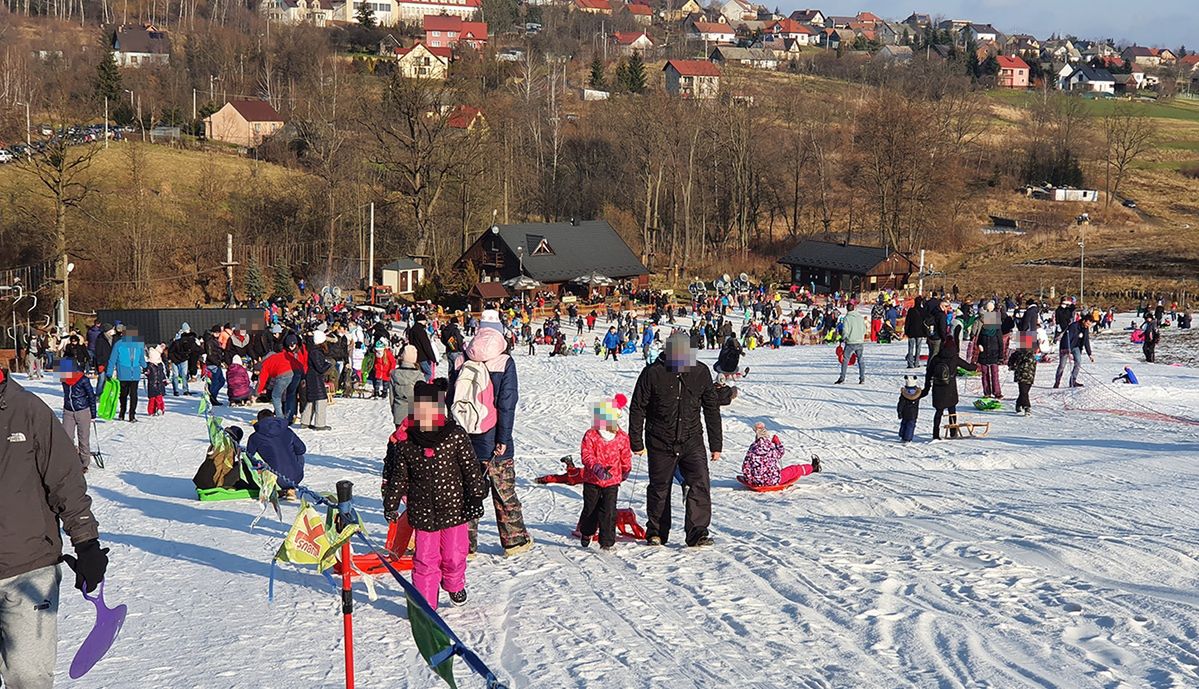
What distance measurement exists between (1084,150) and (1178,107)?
40.8m

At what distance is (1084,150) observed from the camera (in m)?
93.2

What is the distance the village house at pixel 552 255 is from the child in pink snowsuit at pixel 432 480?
152 feet

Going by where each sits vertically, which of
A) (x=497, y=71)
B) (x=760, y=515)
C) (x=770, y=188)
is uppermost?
(x=497, y=71)

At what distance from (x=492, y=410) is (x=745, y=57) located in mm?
144899

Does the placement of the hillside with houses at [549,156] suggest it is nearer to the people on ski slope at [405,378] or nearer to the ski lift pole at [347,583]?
the people on ski slope at [405,378]

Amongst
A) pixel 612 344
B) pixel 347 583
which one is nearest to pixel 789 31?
pixel 612 344

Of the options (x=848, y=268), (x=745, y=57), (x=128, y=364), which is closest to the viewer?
(x=128, y=364)

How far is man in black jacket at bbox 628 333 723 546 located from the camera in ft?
27.7

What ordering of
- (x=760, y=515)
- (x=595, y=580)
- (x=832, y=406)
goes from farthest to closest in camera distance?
(x=832, y=406)
(x=760, y=515)
(x=595, y=580)

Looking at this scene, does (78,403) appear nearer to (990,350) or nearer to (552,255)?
(990,350)

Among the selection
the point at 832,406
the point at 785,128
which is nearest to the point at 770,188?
the point at 785,128

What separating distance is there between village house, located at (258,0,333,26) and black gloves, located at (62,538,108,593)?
14010 centimetres

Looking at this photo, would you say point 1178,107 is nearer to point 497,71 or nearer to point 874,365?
point 497,71

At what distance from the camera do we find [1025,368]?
1741 cm
